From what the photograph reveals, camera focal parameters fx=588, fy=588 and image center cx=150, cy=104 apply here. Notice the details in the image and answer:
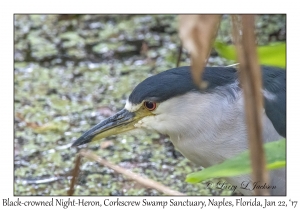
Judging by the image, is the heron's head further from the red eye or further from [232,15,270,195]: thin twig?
[232,15,270,195]: thin twig

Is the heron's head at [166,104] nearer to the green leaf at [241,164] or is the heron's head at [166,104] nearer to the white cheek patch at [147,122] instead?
the white cheek patch at [147,122]

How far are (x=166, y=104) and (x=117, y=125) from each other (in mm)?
234

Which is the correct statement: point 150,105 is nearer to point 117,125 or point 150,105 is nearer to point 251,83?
point 117,125

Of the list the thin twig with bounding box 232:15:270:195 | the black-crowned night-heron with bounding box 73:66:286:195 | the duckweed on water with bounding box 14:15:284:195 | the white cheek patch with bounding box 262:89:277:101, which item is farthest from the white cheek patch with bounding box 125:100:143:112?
the thin twig with bounding box 232:15:270:195

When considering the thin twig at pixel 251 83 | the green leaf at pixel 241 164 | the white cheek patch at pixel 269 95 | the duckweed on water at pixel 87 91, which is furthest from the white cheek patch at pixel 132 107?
the thin twig at pixel 251 83

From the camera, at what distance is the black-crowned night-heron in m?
2.07

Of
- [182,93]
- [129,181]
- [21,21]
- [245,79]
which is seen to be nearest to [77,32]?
[21,21]

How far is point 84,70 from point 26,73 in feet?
1.26

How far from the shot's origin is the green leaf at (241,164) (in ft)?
2.97

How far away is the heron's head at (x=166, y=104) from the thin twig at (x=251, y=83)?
1323 mm

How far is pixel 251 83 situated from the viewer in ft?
2.29

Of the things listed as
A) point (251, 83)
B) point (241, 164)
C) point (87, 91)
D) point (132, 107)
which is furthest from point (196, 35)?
point (87, 91)
